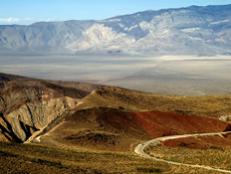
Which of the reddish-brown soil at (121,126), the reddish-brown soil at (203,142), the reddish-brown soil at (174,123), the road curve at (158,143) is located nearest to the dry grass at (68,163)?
the road curve at (158,143)

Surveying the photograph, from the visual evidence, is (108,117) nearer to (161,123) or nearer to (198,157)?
(161,123)

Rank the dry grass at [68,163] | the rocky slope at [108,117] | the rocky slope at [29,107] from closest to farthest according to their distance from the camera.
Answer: the dry grass at [68,163] → the rocky slope at [108,117] → the rocky slope at [29,107]

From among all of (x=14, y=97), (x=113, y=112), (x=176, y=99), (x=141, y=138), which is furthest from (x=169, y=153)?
(x=14, y=97)

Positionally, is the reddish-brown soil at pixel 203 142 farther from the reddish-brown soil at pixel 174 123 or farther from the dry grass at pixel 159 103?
the dry grass at pixel 159 103

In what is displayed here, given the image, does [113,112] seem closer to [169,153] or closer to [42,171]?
[169,153]

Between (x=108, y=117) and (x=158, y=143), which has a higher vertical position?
(x=108, y=117)

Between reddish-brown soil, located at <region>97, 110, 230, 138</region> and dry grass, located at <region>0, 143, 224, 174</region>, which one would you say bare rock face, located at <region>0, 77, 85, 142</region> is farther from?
dry grass, located at <region>0, 143, 224, 174</region>

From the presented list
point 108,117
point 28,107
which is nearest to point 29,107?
point 28,107
